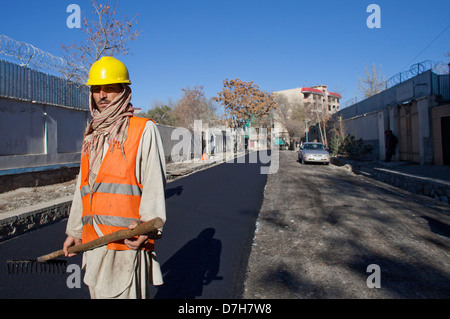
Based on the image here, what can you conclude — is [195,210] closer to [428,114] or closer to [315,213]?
[315,213]

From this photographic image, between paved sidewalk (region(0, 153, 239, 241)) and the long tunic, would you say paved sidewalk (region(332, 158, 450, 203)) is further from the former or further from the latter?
paved sidewalk (region(0, 153, 239, 241))

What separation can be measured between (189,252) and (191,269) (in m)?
0.67

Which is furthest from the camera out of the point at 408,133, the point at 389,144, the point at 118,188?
the point at 389,144

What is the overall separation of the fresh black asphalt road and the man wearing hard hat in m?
1.57

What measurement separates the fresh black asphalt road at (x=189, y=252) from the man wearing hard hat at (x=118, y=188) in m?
1.57

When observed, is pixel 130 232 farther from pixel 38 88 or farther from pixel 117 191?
pixel 38 88

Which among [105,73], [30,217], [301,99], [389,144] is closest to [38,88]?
[30,217]

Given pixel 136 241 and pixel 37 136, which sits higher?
pixel 37 136

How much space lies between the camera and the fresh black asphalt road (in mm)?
3414

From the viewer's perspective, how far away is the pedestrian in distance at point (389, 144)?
744 inches

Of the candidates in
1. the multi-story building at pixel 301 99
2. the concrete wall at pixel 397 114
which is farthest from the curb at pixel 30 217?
the multi-story building at pixel 301 99

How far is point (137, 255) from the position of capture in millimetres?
1849
